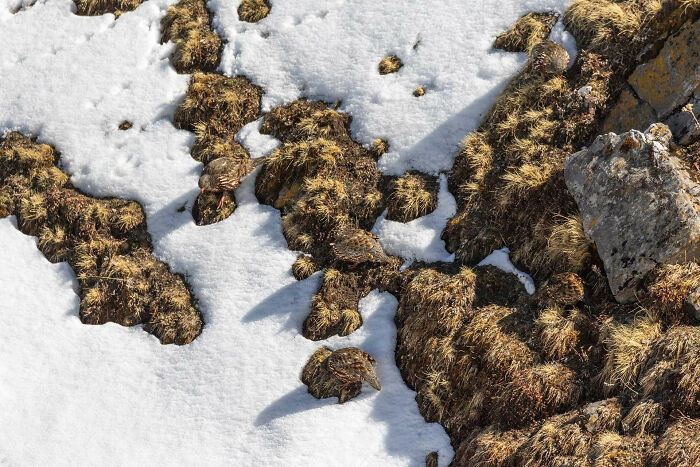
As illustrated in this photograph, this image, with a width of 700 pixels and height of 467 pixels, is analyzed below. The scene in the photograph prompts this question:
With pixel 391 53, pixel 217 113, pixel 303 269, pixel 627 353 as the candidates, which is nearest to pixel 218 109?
pixel 217 113

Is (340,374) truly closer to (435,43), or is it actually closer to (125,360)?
(125,360)

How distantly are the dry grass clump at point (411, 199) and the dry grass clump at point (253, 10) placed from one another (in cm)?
597

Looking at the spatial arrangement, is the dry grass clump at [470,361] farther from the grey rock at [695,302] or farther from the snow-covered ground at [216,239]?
the grey rock at [695,302]

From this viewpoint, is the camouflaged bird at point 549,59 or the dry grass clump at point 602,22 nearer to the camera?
the dry grass clump at point 602,22

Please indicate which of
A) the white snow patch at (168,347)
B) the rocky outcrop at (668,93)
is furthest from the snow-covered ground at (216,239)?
the rocky outcrop at (668,93)

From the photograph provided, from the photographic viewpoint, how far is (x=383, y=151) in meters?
11.9

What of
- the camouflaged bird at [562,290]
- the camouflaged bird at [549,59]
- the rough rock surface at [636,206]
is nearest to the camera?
the rough rock surface at [636,206]

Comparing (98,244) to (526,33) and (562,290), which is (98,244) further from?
(526,33)

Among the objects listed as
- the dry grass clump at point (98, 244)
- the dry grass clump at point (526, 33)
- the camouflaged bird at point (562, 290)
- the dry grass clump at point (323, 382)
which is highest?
the dry grass clump at point (526, 33)

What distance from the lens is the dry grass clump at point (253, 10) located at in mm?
14381

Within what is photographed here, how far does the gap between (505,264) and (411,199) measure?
208 centimetres

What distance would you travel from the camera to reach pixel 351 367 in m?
9.30

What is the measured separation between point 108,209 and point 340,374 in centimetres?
604

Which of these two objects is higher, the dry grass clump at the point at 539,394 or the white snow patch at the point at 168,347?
the dry grass clump at the point at 539,394
